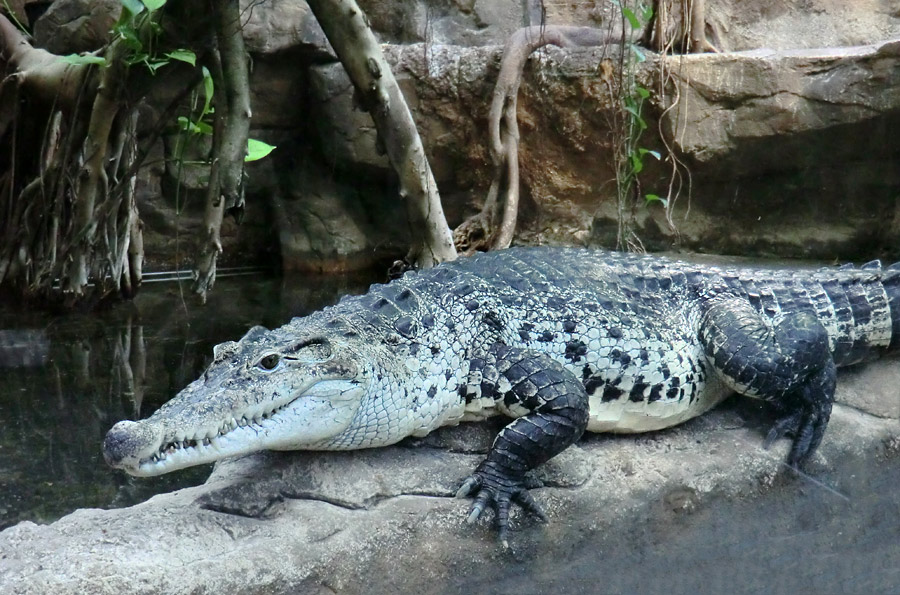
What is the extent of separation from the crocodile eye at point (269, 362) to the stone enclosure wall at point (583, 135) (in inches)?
126

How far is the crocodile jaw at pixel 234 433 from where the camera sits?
91.7 inches

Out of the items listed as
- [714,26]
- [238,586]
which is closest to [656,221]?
[714,26]

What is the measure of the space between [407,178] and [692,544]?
249 centimetres

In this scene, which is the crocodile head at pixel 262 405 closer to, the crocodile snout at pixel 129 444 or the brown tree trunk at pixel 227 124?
the crocodile snout at pixel 129 444

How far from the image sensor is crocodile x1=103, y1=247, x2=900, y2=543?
2.63m

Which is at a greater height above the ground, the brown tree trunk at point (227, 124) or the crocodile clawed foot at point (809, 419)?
the brown tree trunk at point (227, 124)

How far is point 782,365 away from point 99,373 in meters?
2.95

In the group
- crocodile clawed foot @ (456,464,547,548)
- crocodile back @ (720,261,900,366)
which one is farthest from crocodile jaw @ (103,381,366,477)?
crocodile back @ (720,261,900,366)

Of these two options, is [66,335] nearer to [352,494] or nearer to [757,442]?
[352,494]

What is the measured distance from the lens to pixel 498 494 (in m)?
2.81

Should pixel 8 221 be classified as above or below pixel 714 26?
below

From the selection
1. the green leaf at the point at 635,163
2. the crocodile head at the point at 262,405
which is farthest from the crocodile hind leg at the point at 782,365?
the green leaf at the point at 635,163

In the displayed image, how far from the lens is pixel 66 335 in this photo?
4871 mm

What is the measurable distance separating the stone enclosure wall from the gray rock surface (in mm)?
2972
